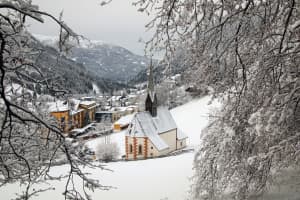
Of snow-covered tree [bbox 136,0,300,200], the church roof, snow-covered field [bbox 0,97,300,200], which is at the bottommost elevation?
snow-covered field [bbox 0,97,300,200]

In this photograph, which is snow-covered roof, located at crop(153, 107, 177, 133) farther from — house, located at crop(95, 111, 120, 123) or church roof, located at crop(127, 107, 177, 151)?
house, located at crop(95, 111, 120, 123)

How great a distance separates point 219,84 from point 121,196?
7826 millimetres

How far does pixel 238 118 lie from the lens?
5.48 metres

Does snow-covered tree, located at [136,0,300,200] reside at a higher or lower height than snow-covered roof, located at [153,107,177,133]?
higher

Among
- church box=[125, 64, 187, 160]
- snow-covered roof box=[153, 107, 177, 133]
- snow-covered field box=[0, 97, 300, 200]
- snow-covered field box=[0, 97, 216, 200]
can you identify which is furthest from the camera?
snow-covered roof box=[153, 107, 177, 133]

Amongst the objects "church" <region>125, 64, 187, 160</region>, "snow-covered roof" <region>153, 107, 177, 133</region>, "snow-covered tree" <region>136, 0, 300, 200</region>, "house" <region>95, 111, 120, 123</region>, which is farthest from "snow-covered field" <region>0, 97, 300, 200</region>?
"house" <region>95, 111, 120, 123</region>

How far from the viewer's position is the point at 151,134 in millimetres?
30156

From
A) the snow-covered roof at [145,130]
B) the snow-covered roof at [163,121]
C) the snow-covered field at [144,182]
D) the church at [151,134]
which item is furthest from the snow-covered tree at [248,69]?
the snow-covered roof at [163,121]

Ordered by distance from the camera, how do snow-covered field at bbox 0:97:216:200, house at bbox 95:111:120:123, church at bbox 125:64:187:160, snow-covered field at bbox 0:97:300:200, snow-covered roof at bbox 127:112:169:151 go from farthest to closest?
house at bbox 95:111:120:123 < snow-covered roof at bbox 127:112:169:151 < church at bbox 125:64:187:160 < snow-covered field at bbox 0:97:216:200 < snow-covered field at bbox 0:97:300:200

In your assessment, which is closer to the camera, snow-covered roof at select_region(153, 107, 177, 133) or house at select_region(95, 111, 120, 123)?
snow-covered roof at select_region(153, 107, 177, 133)

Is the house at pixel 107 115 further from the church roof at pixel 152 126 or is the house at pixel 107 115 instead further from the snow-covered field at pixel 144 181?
the snow-covered field at pixel 144 181

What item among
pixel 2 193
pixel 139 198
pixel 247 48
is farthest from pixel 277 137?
pixel 2 193

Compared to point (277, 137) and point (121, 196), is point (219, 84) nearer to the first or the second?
point (277, 137)

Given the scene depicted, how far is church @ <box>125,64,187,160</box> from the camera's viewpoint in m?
29.4
